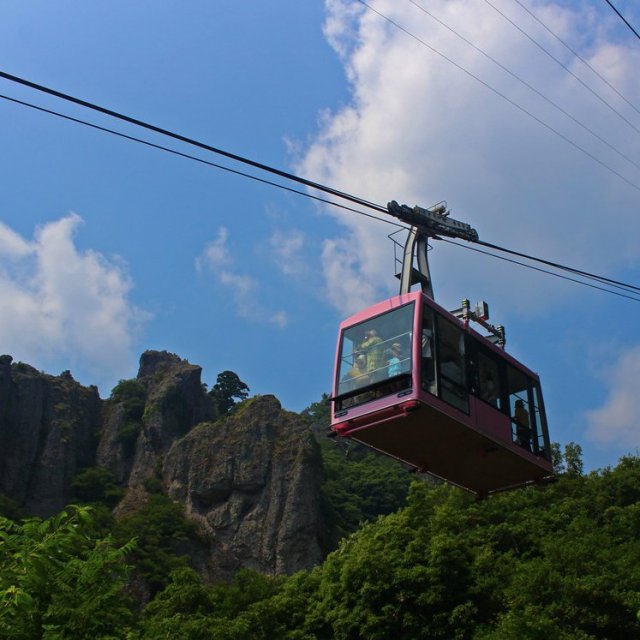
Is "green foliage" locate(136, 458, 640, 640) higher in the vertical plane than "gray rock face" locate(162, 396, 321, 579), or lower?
lower

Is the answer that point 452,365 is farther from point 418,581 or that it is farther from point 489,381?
point 418,581

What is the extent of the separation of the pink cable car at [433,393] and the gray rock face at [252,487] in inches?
1583

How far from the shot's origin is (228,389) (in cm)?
A: 9175

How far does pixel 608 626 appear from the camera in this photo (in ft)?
74.5

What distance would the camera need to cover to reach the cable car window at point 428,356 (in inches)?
560

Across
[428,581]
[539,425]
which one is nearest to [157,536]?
[428,581]

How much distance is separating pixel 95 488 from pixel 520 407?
5331 centimetres

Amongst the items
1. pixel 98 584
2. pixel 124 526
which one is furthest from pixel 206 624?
pixel 124 526

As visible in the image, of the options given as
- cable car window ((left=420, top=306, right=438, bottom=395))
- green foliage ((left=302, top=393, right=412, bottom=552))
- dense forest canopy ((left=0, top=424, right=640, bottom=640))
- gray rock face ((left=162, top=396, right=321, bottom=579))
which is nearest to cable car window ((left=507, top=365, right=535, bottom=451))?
cable car window ((left=420, top=306, right=438, bottom=395))

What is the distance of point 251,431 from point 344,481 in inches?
510

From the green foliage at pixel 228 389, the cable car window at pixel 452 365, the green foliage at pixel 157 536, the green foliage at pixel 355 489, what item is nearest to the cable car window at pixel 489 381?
the cable car window at pixel 452 365

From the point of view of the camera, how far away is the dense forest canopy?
13398mm

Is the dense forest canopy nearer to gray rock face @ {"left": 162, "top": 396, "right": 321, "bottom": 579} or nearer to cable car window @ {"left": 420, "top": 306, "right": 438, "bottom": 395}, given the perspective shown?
cable car window @ {"left": 420, "top": 306, "right": 438, "bottom": 395}

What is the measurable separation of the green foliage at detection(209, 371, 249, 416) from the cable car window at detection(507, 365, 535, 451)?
74753mm
